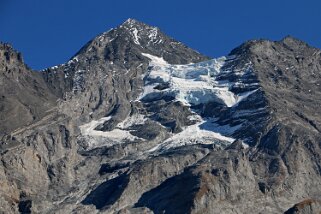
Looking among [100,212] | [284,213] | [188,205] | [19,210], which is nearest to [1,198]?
[19,210]

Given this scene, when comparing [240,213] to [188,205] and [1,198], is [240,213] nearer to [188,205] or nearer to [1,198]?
[188,205]

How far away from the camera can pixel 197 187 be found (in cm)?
19988

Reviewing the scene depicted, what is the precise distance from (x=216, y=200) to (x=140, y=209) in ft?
39.0

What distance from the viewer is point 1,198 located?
19388 cm

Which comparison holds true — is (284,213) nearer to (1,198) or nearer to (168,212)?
(168,212)

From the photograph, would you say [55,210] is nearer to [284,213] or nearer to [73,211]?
[73,211]

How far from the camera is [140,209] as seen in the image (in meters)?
198

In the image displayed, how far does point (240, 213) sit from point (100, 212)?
850 inches

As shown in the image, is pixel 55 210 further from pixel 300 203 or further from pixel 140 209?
pixel 300 203

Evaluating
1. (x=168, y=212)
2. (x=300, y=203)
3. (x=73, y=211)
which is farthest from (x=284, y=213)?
(x=73, y=211)

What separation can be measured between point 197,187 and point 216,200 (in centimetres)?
356

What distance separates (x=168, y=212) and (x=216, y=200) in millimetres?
8486

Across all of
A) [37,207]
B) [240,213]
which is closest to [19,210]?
[37,207]

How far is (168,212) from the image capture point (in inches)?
7717
